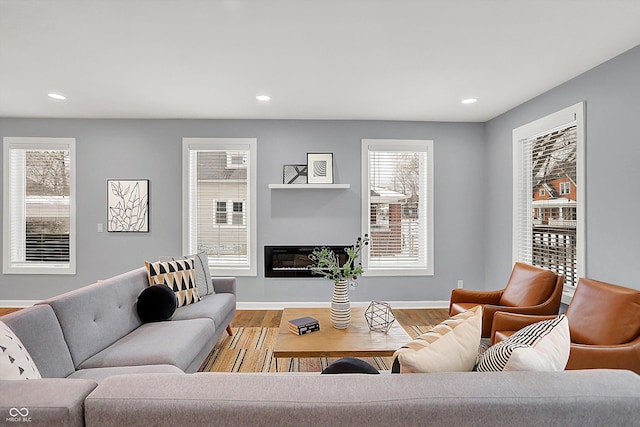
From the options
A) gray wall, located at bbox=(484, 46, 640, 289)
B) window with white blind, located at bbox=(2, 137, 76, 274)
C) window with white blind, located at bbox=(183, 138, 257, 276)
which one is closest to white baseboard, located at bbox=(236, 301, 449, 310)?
window with white blind, located at bbox=(183, 138, 257, 276)

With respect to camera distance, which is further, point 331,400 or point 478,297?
point 478,297

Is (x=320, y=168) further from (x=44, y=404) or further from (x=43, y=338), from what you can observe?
(x=44, y=404)

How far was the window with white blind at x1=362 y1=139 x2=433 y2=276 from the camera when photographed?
4.41m

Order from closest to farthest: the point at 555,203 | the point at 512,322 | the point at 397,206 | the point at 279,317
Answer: the point at 512,322
the point at 555,203
the point at 279,317
the point at 397,206

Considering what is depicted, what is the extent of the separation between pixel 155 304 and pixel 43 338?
88 centimetres

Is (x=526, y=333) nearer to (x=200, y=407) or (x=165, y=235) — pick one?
(x=200, y=407)

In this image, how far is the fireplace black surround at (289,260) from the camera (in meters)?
4.36

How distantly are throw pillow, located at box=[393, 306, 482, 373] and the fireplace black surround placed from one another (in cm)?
313

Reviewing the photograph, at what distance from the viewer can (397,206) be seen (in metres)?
4.48

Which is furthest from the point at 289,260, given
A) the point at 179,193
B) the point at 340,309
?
the point at 340,309

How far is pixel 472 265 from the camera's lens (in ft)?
14.7

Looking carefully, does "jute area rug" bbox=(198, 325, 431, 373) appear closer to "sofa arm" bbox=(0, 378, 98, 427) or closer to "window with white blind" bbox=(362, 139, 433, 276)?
"window with white blind" bbox=(362, 139, 433, 276)

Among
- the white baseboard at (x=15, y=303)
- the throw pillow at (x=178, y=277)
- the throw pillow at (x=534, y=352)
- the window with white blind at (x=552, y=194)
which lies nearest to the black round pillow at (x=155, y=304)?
the throw pillow at (x=178, y=277)

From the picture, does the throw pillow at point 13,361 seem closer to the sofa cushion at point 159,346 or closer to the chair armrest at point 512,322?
the sofa cushion at point 159,346
